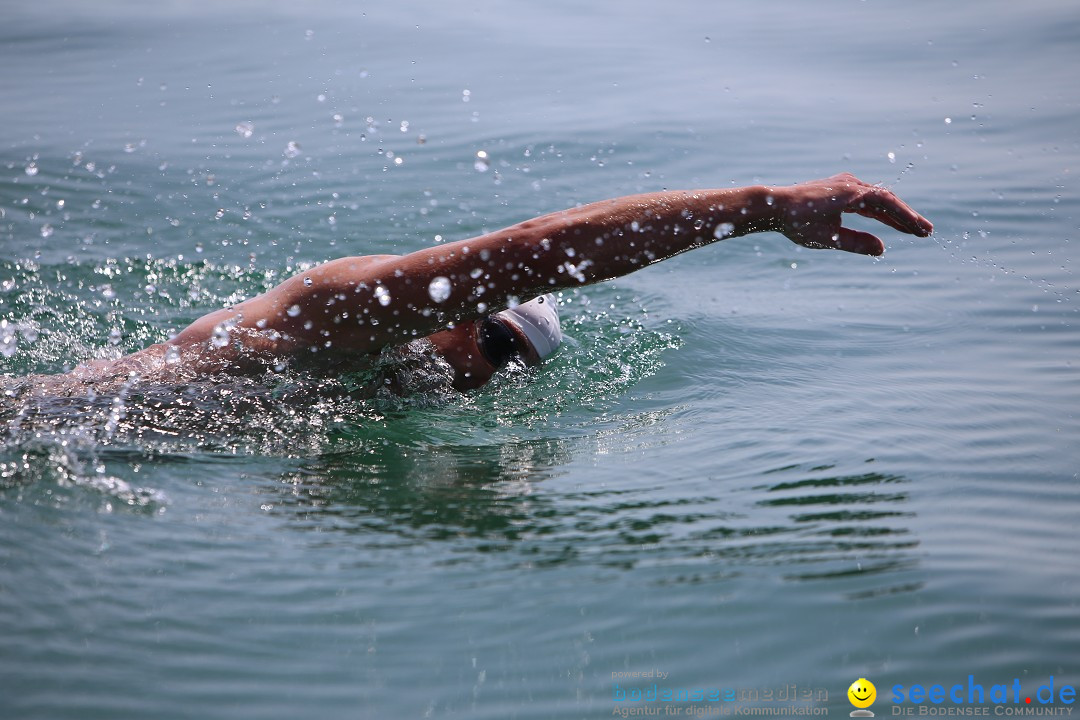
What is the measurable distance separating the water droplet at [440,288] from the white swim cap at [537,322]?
942 millimetres

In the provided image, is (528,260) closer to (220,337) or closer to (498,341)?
(498,341)

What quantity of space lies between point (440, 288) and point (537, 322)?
3.61 ft

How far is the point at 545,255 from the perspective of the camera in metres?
3.61

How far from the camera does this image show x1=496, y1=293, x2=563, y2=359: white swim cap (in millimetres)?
4633

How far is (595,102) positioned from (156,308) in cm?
439

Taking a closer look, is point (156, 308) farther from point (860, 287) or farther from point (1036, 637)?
point (1036, 637)

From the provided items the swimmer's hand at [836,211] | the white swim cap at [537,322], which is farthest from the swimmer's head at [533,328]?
the swimmer's hand at [836,211]

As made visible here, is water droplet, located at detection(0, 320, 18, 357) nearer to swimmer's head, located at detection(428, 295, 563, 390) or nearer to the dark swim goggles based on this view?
swimmer's head, located at detection(428, 295, 563, 390)

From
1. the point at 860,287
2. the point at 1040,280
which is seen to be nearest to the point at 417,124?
the point at 860,287

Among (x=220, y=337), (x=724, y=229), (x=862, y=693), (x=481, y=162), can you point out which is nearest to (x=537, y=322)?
(x=724, y=229)

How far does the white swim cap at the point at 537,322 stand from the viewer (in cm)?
463

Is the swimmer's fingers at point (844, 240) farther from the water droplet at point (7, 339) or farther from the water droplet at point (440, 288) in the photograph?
the water droplet at point (7, 339)

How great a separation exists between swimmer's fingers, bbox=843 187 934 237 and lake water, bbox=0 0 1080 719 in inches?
31.5

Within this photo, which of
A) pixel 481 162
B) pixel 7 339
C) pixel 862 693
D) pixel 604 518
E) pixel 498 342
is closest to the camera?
pixel 862 693
